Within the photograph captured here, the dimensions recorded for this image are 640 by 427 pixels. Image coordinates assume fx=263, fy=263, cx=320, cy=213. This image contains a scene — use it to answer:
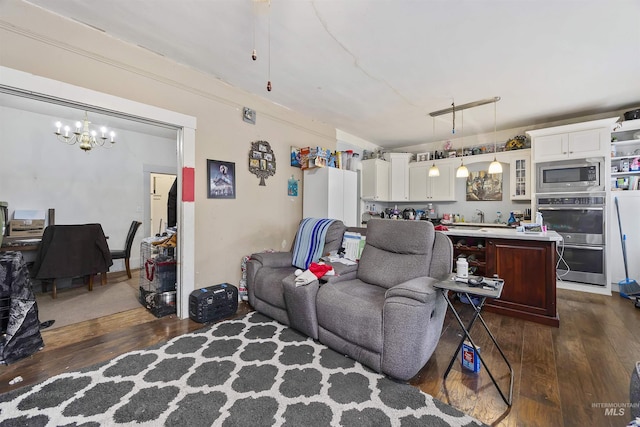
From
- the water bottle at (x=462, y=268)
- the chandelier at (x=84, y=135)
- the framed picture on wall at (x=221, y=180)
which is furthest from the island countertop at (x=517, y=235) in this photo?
the chandelier at (x=84, y=135)

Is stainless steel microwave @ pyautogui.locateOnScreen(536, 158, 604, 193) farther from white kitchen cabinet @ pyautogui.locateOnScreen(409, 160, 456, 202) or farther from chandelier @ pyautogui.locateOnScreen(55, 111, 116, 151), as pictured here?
chandelier @ pyautogui.locateOnScreen(55, 111, 116, 151)

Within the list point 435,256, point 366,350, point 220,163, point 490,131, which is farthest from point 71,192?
point 490,131

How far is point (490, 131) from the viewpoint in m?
4.81

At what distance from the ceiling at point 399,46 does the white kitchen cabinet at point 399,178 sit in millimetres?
1947

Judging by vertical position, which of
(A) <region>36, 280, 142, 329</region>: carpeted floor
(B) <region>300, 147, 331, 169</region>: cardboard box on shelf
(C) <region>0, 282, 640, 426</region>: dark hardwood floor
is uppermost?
(B) <region>300, 147, 331, 169</region>: cardboard box on shelf

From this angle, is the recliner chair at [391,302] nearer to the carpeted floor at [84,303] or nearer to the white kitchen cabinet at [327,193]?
the white kitchen cabinet at [327,193]

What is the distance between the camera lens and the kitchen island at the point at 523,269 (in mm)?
2615

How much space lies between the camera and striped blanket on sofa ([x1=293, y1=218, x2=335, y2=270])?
9.34ft

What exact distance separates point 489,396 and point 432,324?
481mm

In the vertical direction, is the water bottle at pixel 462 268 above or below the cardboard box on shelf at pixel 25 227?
below

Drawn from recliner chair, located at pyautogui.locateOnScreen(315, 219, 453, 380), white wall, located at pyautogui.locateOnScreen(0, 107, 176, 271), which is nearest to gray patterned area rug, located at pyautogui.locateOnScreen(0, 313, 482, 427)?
recliner chair, located at pyautogui.locateOnScreen(315, 219, 453, 380)

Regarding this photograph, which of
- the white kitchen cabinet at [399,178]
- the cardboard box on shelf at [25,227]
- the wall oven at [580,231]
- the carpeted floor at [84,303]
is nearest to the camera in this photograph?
the carpeted floor at [84,303]

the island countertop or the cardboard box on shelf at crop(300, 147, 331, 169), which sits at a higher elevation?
the cardboard box on shelf at crop(300, 147, 331, 169)

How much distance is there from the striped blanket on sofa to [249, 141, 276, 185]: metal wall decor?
961 millimetres
